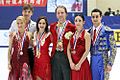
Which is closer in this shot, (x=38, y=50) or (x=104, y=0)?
(x=38, y=50)

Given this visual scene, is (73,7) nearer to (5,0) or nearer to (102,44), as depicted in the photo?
(5,0)

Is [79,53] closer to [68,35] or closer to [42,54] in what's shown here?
[68,35]

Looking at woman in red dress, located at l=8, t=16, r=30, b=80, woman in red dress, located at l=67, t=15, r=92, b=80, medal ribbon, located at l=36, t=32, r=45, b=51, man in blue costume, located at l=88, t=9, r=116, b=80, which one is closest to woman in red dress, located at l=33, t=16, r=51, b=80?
medal ribbon, located at l=36, t=32, r=45, b=51

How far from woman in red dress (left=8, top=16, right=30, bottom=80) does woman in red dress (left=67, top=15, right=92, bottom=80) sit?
50cm

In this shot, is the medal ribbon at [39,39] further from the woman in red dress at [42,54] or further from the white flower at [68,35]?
the white flower at [68,35]

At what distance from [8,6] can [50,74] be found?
5.91 meters

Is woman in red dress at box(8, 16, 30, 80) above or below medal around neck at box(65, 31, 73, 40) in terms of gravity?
below

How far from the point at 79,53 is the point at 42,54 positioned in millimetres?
420

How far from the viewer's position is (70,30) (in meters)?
3.93

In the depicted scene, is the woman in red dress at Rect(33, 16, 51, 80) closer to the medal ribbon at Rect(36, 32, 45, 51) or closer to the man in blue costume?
the medal ribbon at Rect(36, 32, 45, 51)

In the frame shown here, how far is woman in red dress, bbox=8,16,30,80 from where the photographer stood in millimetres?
3895

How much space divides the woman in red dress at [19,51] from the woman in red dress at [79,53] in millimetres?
496

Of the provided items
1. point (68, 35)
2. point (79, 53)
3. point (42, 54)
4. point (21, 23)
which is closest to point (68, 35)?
point (68, 35)

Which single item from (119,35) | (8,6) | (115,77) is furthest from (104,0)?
(115,77)
